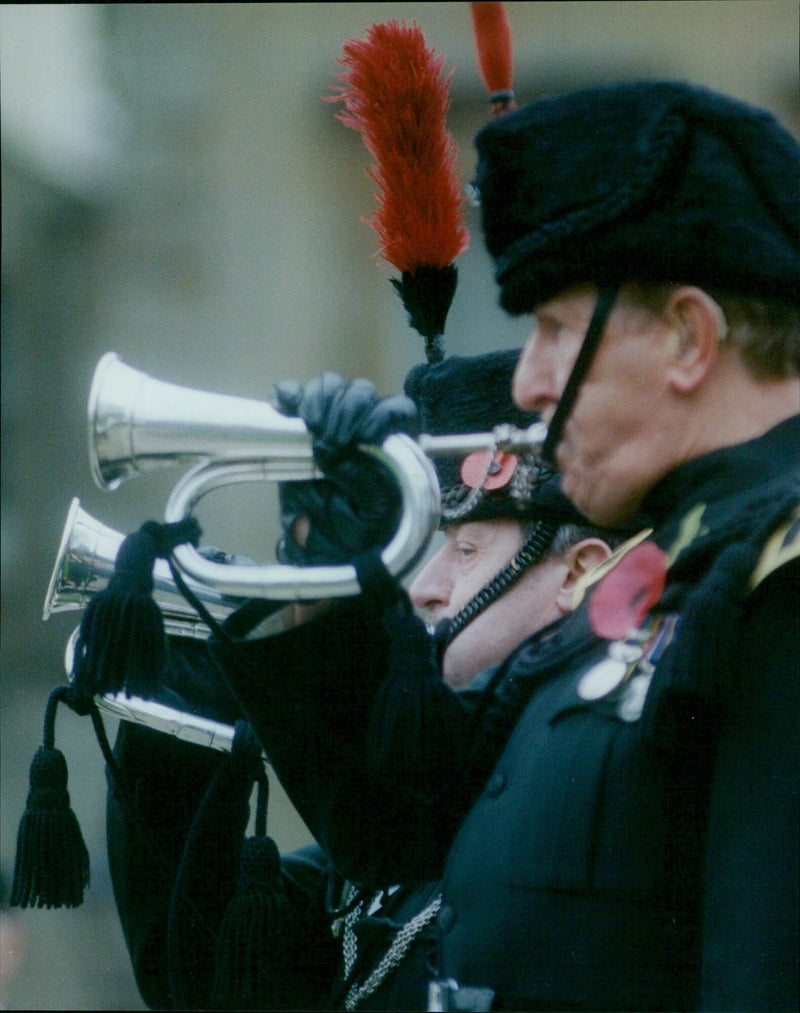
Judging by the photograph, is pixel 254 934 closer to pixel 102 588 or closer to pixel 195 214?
pixel 102 588

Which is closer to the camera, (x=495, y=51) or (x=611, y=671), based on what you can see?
(x=611, y=671)

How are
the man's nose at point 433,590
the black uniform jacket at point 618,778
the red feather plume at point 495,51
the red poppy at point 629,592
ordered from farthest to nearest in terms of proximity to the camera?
the man's nose at point 433,590 < the red feather plume at point 495,51 < the red poppy at point 629,592 < the black uniform jacket at point 618,778

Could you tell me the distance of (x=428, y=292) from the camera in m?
2.14

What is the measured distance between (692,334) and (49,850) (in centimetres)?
124

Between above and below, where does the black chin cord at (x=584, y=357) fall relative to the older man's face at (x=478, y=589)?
above

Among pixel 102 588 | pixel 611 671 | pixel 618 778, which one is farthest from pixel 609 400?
pixel 102 588

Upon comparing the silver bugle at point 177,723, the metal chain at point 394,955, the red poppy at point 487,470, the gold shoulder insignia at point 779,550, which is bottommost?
the metal chain at point 394,955

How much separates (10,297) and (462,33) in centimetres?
208

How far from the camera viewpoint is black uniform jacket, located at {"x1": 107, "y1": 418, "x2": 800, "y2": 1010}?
1446mm

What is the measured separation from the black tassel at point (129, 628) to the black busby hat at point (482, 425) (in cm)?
68

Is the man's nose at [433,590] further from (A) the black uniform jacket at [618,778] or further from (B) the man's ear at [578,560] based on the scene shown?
(A) the black uniform jacket at [618,778]

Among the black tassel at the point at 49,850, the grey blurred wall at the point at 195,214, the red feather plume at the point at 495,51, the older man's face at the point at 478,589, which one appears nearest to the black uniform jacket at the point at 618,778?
the older man's face at the point at 478,589

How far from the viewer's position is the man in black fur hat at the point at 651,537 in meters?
1.49

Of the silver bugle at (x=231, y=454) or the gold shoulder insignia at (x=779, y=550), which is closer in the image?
the gold shoulder insignia at (x=779, y=550)
